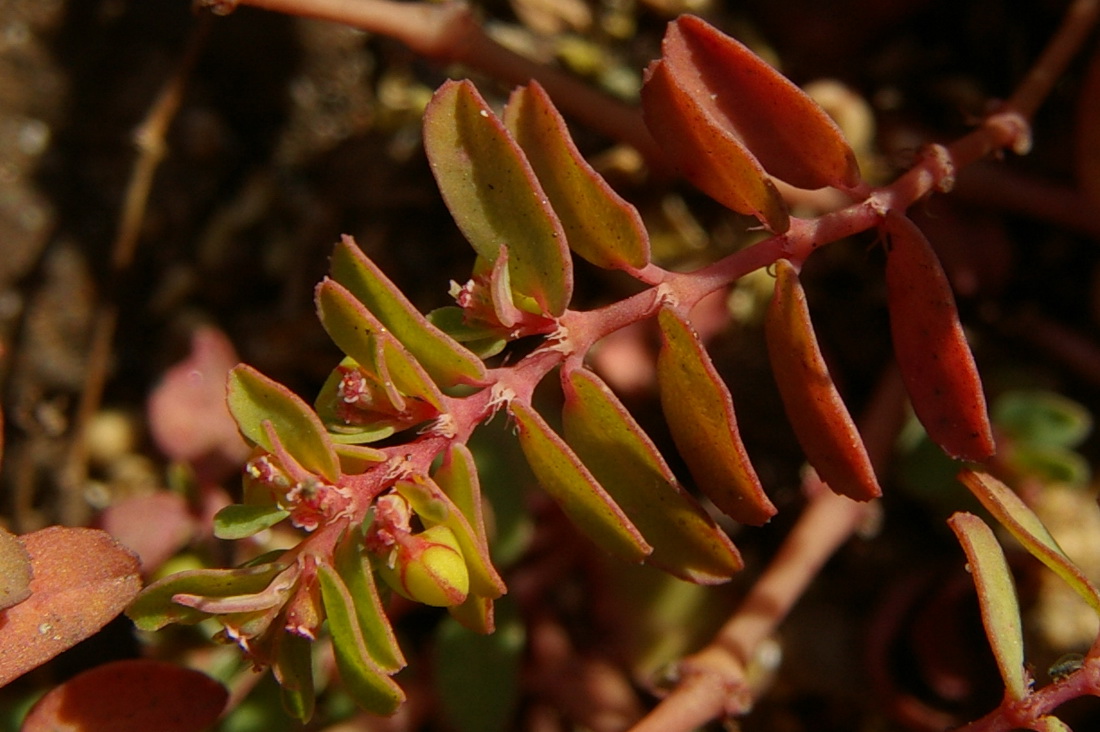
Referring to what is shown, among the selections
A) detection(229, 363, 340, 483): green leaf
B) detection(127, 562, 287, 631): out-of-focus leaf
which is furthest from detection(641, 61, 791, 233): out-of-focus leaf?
detection(127, 562, 287, 631): out-of-focus leaf

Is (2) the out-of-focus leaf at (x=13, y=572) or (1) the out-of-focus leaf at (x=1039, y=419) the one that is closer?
(2) the out-of-focus leaf at (x=13, y=572)

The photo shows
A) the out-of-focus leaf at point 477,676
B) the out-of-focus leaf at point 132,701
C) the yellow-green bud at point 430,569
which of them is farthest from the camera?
the out-of-focus leaf at point 477,676

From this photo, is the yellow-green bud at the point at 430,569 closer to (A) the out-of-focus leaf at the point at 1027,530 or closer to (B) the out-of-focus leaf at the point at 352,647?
(B) the out-of-focus leaf at the point at 352,647

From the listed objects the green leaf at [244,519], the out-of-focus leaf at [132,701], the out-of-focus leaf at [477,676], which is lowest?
the out-of-focus leaf at [477,676]

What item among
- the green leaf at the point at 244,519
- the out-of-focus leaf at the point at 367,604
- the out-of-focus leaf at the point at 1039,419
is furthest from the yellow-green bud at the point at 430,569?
the out-of-focus leaf at the point at 1039,419

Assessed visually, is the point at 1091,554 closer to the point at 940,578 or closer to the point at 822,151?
the point at 940,578

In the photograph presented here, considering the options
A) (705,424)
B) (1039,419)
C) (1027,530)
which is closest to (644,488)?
(705,424)

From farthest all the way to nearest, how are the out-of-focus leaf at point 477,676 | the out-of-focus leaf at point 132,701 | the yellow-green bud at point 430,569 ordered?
the out-of-focus leaf at point 477,676 → the out-of-focus leaf at point 132,701 → the yellow-green bud at point 430,569

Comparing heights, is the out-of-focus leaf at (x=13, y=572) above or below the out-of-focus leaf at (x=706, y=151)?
below
